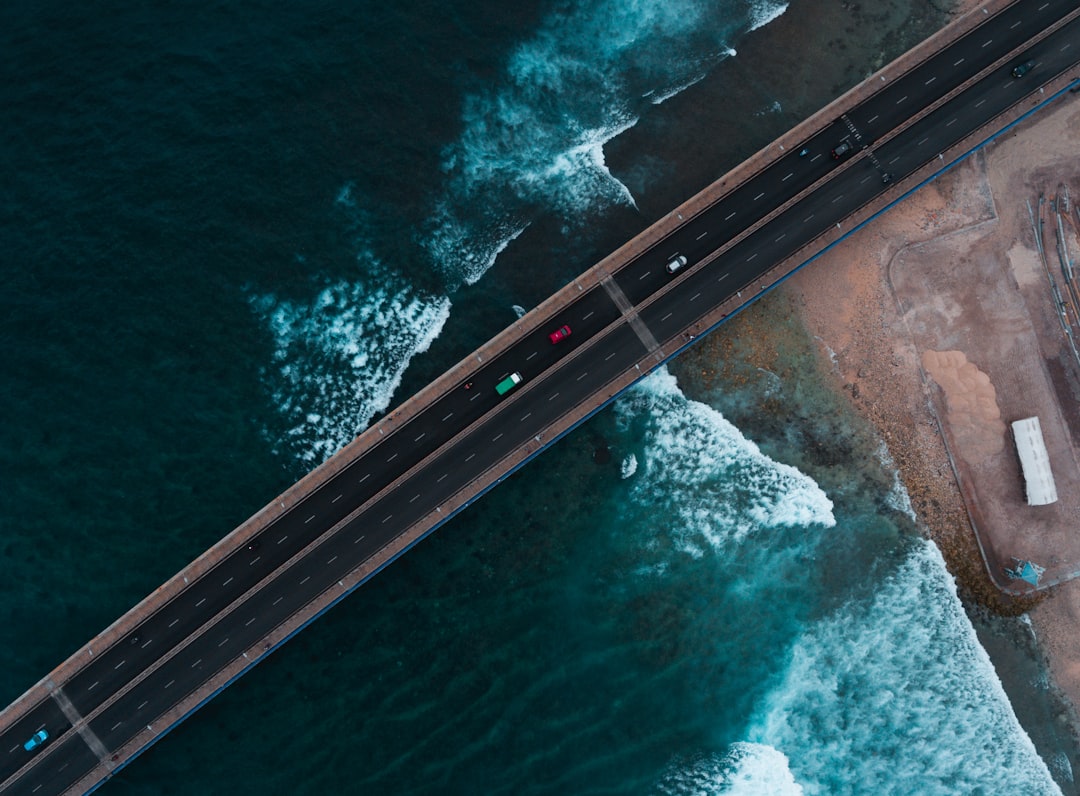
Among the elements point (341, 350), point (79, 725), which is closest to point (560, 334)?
point (341, 350)

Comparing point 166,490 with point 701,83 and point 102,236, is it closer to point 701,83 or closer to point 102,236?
point 102,236

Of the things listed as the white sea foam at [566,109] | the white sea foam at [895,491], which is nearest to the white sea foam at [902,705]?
the white sea foam at [895,491]

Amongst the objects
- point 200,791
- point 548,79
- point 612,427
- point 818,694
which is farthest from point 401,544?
point 548,79

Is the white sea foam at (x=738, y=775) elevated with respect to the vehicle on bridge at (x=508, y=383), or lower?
lower

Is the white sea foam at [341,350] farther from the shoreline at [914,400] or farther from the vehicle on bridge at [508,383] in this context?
the shoreline at [914,400]

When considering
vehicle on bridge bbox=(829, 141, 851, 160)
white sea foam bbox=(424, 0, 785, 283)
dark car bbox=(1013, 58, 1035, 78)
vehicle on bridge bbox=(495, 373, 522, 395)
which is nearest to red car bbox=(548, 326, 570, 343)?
vehicle on bridge bbox=(495, 373, 522, 395)

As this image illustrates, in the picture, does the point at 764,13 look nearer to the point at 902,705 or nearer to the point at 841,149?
the point at 841,149
